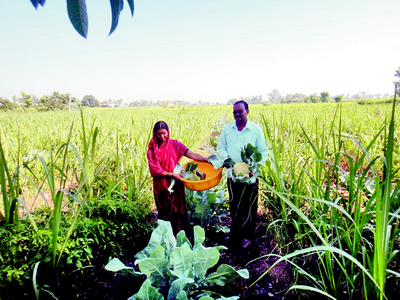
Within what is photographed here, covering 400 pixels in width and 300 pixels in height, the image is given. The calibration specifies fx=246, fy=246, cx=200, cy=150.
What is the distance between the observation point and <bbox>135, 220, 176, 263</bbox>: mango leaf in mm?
1462

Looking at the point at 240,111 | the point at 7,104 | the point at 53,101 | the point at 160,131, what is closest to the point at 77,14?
the point at 160,131

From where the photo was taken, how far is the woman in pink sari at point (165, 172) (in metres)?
1.97

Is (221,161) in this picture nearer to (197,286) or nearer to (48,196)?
(197,286)

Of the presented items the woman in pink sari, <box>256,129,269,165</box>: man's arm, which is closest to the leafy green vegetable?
the woman in pink sari

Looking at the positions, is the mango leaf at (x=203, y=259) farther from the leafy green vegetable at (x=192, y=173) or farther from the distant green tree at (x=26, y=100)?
the distant green tree at (x=26, y=100)

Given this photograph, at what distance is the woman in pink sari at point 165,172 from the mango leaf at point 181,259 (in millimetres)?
723

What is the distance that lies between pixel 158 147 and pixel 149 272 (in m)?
1.02

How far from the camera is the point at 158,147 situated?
6.72ft

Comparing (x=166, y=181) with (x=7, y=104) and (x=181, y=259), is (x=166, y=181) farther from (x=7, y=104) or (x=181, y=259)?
(x=7, y=104)

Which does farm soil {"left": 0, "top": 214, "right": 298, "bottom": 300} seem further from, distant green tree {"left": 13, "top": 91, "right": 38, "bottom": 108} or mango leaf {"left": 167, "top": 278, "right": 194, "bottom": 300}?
distant green tree {"left": 13, "top": 91, "right": 38, "bottom": 108}

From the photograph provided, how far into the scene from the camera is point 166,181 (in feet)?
6.59

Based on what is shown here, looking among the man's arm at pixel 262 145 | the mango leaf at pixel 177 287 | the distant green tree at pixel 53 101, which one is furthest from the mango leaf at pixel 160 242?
the distant green tree at pixel 53 101

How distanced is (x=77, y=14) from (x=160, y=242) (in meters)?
1.27

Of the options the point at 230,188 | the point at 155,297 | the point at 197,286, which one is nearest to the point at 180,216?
the point at 230,188
